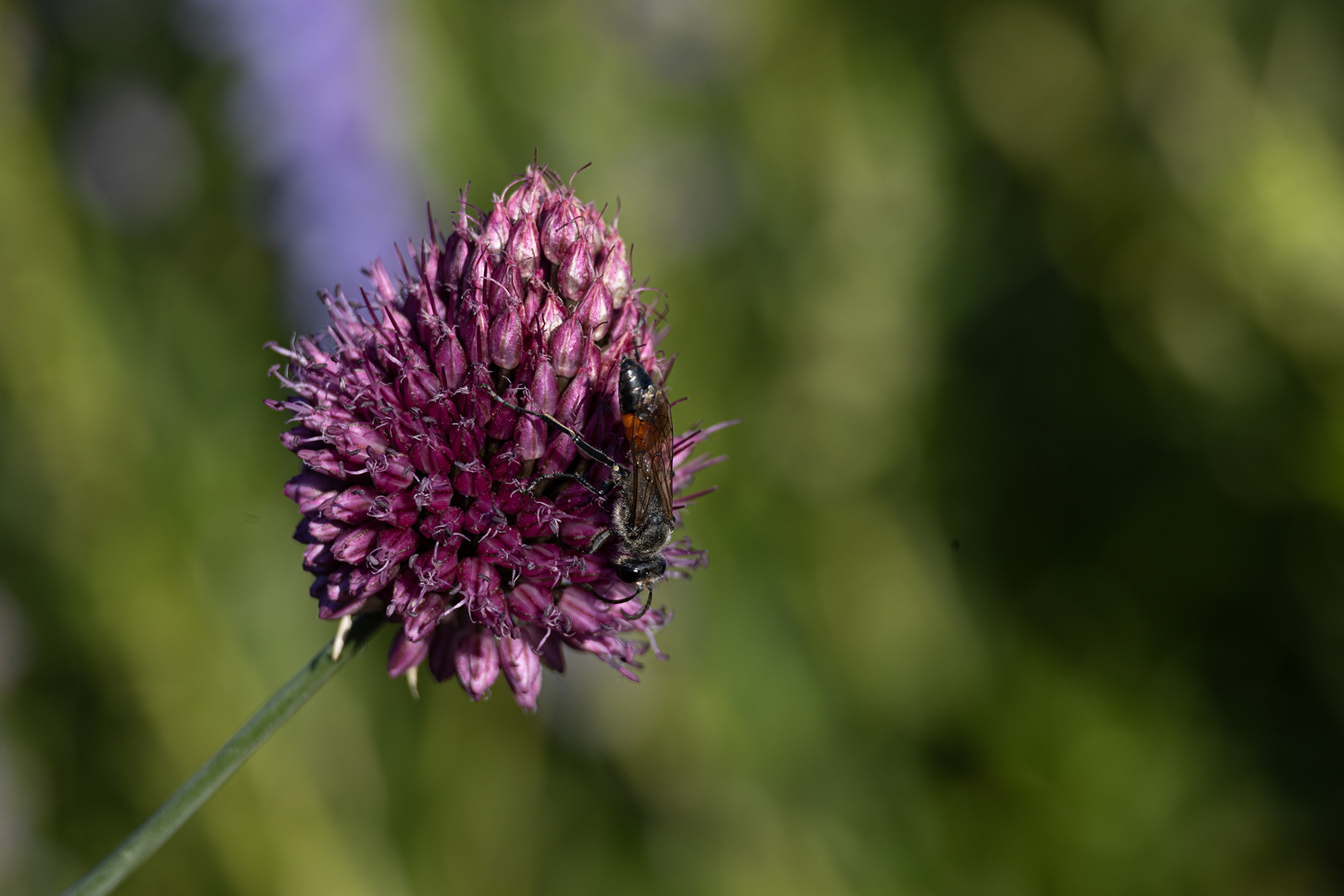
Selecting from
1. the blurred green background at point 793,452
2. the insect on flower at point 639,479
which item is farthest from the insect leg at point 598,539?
the blurred green background at point 793,452

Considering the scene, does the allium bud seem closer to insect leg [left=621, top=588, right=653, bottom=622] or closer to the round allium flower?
the round allium flower

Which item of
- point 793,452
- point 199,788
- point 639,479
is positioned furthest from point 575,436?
point 793,452

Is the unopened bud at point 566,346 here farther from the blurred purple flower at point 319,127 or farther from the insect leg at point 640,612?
the blurred purple flower at point 319,127

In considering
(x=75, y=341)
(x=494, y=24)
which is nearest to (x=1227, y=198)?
(x=494, y=24)

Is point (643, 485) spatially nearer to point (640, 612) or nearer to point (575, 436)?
point (575, 436)

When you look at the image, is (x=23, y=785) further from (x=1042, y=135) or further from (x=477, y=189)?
(x=1042, y=135)

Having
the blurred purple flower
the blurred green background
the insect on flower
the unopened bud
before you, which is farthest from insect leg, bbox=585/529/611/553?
the blurred purple flower
